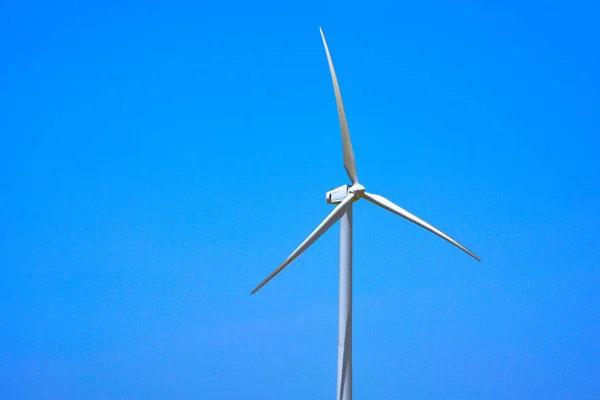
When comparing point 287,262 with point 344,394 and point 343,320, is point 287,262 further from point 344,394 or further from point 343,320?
point 344,394

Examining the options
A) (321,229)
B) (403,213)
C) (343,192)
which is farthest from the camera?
(403,213)

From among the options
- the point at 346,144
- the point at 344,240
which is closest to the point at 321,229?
the point at 344,240

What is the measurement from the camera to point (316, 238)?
3412 cm

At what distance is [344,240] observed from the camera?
3409 cm

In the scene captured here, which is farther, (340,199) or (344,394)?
(340,199)

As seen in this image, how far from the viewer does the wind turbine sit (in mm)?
33312

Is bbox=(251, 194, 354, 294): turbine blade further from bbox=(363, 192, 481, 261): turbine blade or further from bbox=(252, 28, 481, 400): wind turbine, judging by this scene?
bbox=(363, 192, 481, 261): turbine blade

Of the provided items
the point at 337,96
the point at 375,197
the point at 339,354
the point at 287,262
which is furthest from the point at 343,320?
the point at 337,96

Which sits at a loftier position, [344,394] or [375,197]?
[375,197]

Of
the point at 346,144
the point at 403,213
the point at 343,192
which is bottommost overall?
the point at 403,213

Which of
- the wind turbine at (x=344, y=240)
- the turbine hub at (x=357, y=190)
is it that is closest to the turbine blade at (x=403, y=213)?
the wind turbine at (x=344, y=240)

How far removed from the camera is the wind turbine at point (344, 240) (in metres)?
33.3

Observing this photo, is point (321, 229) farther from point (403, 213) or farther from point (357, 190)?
point (403, 213)

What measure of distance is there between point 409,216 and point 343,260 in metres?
4.36
